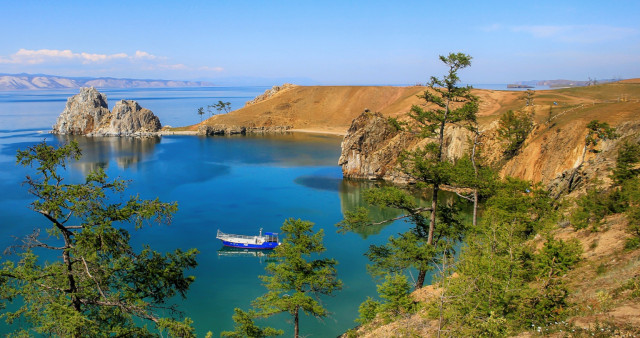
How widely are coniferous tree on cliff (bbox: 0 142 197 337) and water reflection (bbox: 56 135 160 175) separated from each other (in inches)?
2311

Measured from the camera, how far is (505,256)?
12844 millimetres

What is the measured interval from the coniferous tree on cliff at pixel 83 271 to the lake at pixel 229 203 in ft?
7.72

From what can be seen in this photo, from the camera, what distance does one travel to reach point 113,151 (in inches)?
3735

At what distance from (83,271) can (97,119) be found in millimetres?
133015

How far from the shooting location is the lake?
26781 mm

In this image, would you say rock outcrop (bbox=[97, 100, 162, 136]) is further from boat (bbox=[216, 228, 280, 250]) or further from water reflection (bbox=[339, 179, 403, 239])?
boat (bbox=[216, 228, 280, 250])

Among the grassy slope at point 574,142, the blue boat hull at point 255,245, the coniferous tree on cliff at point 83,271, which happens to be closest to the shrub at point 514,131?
the grassy slope at point 574,142

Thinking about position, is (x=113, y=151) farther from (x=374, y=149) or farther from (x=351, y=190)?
(x=351, y=190)

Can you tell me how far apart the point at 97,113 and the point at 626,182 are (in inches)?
5295

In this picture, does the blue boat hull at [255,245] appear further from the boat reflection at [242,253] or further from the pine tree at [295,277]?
the pine tree at [295,277]

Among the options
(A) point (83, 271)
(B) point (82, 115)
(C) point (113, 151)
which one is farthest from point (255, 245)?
(B) point (82, 115)

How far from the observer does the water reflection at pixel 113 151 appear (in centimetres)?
7706

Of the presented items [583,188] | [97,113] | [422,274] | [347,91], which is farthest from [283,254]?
[347,91]

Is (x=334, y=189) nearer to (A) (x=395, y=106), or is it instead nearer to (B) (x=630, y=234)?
(B) (x=630, y=234)
